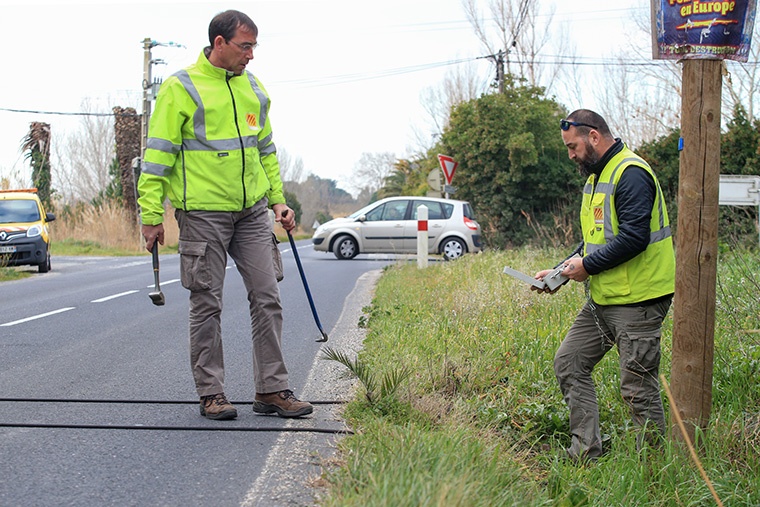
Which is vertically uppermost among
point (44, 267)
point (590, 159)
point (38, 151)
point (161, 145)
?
point (38, 151)

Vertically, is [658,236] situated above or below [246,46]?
below

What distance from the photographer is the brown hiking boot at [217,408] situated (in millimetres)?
4184

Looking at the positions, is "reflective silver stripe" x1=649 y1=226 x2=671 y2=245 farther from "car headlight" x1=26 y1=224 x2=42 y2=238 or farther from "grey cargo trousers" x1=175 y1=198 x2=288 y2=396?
"car headlight" x1=26 y1=224 x2=42 y2=238

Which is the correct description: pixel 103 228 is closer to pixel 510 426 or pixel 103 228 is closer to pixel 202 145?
pixel 202 145

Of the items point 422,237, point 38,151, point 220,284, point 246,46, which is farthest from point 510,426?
point 38,151

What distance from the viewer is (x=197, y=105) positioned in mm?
4145

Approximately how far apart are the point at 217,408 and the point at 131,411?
61 centimetres

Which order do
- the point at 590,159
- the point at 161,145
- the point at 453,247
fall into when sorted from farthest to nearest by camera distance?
the point at 453,247 < the point at 161,145 < the point at 590,159

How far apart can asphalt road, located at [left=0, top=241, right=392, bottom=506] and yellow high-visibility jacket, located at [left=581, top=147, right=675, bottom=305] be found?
5.33 feet

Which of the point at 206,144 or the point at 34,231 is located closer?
the point at 206,144

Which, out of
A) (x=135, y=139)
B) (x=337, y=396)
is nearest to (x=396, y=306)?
(x=337, y=396)

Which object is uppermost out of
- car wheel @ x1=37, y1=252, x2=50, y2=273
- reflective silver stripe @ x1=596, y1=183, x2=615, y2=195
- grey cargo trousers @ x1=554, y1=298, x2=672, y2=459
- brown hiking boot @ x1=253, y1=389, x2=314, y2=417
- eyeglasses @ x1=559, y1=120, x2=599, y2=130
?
eyeglasses @ x1=559, y1=120, x2=599, y2=130

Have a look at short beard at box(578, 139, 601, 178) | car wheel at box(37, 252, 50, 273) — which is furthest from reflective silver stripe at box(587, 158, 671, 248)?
car wheel at box(37, 252, 50, 273)

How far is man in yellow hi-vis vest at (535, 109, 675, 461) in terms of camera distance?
3383 mm
